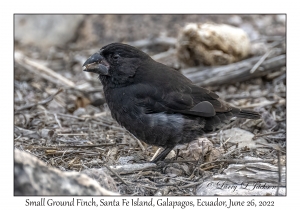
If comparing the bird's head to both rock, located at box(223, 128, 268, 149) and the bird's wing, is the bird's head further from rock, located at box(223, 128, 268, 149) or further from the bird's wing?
rock, located at box(223, 128, 268, 149)

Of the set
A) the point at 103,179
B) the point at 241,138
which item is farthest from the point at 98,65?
the point at 241,138

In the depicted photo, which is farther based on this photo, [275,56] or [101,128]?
[275,56]

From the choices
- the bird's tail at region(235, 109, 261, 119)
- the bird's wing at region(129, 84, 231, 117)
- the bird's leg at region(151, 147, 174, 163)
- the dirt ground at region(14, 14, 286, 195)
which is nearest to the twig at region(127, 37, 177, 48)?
the dirt ground at region(14, 14, 286, 195)

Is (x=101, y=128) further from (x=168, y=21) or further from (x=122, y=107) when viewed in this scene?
(x=168, y=21)

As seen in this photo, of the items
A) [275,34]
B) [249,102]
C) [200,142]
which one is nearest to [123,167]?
[200,142]

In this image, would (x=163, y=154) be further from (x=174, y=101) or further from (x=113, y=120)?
(x=113, y=120)
